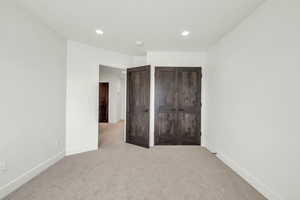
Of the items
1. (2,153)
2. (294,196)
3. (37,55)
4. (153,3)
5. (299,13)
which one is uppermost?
(153,3)

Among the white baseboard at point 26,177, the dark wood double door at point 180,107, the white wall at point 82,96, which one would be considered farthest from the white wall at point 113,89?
the white baseboard at point 26,177

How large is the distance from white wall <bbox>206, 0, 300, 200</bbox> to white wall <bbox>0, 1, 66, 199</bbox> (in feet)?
10.5

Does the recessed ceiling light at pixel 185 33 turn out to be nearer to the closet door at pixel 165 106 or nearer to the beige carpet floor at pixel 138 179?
the closet door at pixel 165 106

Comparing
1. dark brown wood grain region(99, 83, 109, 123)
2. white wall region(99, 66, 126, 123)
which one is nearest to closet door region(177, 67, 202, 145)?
white wall region(99, 66, 126, 123)

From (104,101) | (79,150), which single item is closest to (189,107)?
(79,150)

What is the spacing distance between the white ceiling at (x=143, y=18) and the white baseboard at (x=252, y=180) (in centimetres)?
233

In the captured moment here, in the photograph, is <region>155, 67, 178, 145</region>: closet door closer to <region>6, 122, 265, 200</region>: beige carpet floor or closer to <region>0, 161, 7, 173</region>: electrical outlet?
<region>6, 122, 265, 200</region>: beige carpet floor

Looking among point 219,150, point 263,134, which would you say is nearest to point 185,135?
point 219,150

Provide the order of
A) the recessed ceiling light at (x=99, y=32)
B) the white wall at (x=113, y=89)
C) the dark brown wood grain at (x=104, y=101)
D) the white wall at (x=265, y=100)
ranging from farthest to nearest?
the dark brown wood grain at (x=104, y=101), the white wall at (x=113, y=89), the recessed ceiling light at (x=99, y=32), the white wall at (x=265, y=100)

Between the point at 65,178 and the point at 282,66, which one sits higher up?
the point at 282,66

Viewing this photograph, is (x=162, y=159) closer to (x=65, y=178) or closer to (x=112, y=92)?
(x=65, y=178)

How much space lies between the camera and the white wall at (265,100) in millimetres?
1396

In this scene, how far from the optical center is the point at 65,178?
2.05 metres

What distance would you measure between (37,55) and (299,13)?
334cm
